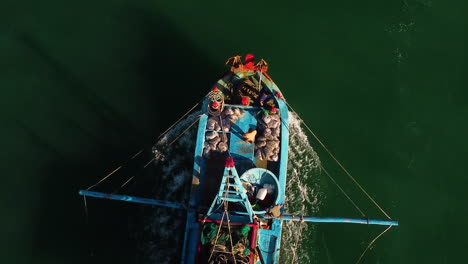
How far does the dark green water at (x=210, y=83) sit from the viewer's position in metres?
19.1

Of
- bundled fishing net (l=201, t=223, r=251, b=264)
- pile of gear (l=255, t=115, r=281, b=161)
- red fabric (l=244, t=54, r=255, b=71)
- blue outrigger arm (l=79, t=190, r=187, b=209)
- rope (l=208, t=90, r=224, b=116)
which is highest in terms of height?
red fabric (l=244, t=54, r=255, b=71)

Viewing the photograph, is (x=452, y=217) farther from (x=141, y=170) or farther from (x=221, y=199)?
(x=141, y=170)

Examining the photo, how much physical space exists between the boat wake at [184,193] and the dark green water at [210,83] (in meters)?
0.70

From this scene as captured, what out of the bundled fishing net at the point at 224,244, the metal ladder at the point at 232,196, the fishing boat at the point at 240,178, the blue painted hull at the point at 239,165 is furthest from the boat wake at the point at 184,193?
the metal ladder at the point at 232,196

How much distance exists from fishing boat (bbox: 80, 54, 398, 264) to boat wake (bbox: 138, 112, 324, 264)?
287cm

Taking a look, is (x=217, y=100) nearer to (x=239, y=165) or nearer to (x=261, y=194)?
(x=239, y=165)

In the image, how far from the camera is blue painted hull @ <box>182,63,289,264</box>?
16406 millimetres

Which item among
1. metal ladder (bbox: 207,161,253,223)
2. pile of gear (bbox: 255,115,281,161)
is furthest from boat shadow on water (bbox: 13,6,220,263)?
pile of gear (bbox: 255,115,281,161)

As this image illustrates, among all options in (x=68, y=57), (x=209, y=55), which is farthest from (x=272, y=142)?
(x=68, y=57)

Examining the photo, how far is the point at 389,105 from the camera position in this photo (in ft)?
69.5

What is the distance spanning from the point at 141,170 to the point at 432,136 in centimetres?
1718

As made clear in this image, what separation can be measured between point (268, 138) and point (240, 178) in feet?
8.34

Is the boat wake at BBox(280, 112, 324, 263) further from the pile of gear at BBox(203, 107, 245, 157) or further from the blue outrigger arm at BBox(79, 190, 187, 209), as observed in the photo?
Answer: the blue outrigger arm at BBox(79, 190, 187, 209)

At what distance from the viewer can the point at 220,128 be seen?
18.0m
